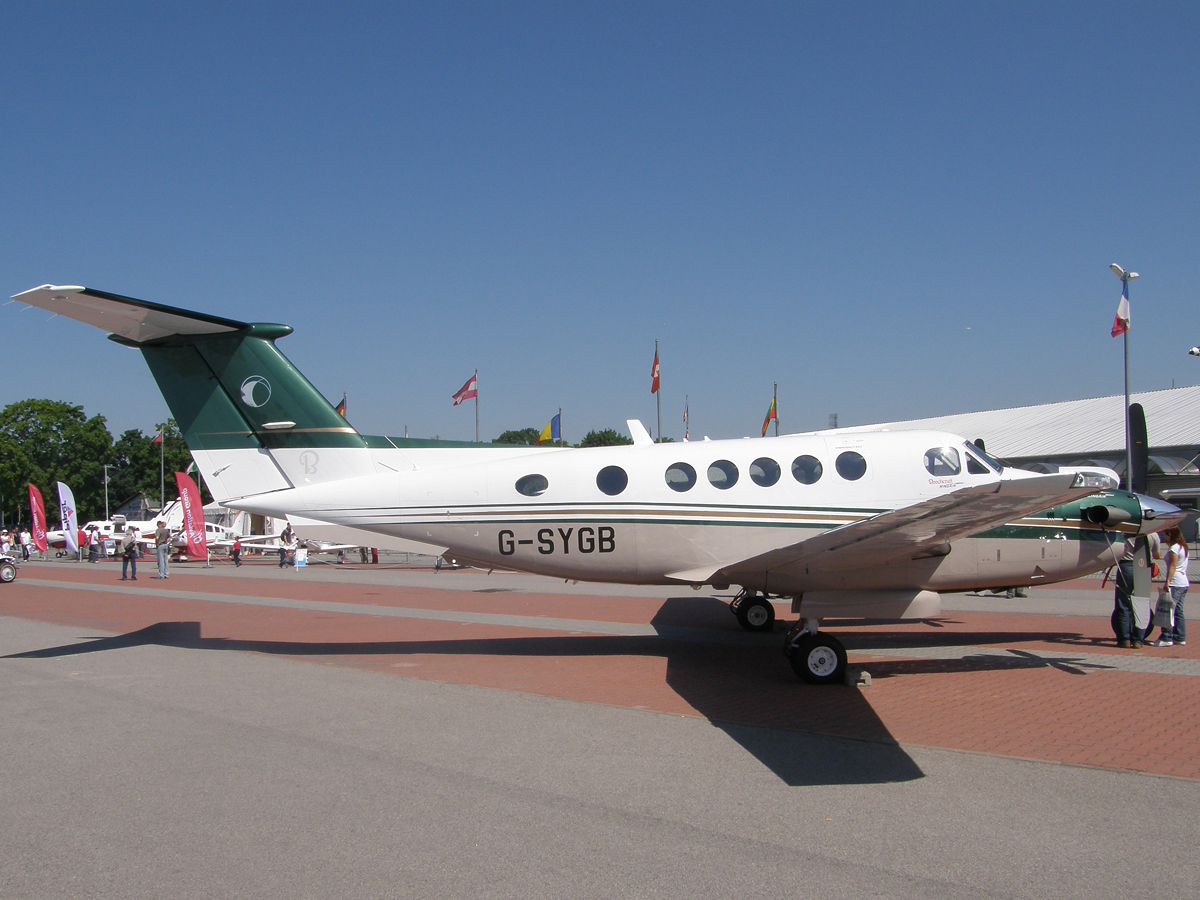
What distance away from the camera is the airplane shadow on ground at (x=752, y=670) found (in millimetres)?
6512

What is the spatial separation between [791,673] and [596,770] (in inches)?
179

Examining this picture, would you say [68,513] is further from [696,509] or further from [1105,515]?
[1105,515]

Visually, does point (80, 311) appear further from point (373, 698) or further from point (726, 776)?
point (726, 776)

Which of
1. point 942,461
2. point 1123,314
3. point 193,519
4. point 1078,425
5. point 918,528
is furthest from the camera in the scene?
point 1078,425

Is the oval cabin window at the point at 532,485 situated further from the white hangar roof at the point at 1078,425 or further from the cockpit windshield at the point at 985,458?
the white hangar roof at the point at 1078,425

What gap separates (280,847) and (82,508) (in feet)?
315

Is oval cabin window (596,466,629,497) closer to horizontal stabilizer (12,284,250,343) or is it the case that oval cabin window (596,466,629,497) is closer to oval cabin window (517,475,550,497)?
oval cabin window (517,475,550,497)

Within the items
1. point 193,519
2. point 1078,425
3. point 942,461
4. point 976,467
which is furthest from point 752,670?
point 1078,425

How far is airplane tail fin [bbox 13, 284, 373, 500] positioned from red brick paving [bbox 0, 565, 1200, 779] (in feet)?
9.22

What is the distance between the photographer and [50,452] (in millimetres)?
81250

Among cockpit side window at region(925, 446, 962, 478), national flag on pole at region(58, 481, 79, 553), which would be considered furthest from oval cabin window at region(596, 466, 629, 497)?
national flag on pole at region(58, 481, 79, 553)

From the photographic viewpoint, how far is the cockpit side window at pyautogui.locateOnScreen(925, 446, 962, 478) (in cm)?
1041

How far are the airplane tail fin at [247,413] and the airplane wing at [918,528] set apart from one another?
579cm

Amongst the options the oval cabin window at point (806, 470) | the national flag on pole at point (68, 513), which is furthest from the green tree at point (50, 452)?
the oval cabin window at point (806, 470)
